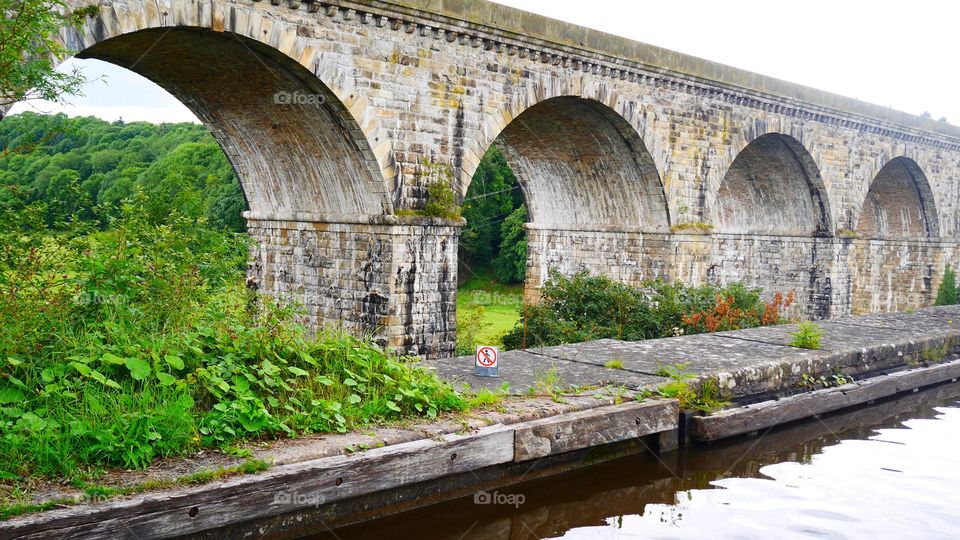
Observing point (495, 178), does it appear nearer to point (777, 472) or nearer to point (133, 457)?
point (777, 472)

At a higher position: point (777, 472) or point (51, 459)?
point (51, 459)

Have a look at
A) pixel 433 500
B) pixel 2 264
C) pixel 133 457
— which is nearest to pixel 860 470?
pixel 433 500

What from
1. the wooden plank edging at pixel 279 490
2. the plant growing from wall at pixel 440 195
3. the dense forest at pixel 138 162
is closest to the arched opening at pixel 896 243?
the plant growing from wall at pixel 440 195

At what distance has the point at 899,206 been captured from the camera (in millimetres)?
28516

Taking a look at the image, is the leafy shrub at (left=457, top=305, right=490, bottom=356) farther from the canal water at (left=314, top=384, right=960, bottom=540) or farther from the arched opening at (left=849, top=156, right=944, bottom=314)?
the arched opening at (left=849, top=156, right=944, bottom=314)

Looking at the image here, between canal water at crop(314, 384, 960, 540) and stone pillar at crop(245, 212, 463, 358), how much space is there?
19.0 ft

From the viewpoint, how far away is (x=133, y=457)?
4.58 m

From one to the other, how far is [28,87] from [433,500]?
394 centimetres

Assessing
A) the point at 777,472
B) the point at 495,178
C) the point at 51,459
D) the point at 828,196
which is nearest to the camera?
the point at 51,459

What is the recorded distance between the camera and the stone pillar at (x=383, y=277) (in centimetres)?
1245

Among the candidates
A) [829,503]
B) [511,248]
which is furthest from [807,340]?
[511,248]

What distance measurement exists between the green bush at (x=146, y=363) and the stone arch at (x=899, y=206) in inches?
974

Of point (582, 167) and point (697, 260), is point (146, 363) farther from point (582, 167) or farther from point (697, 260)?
point (697, 260)

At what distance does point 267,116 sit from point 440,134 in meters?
2.60
